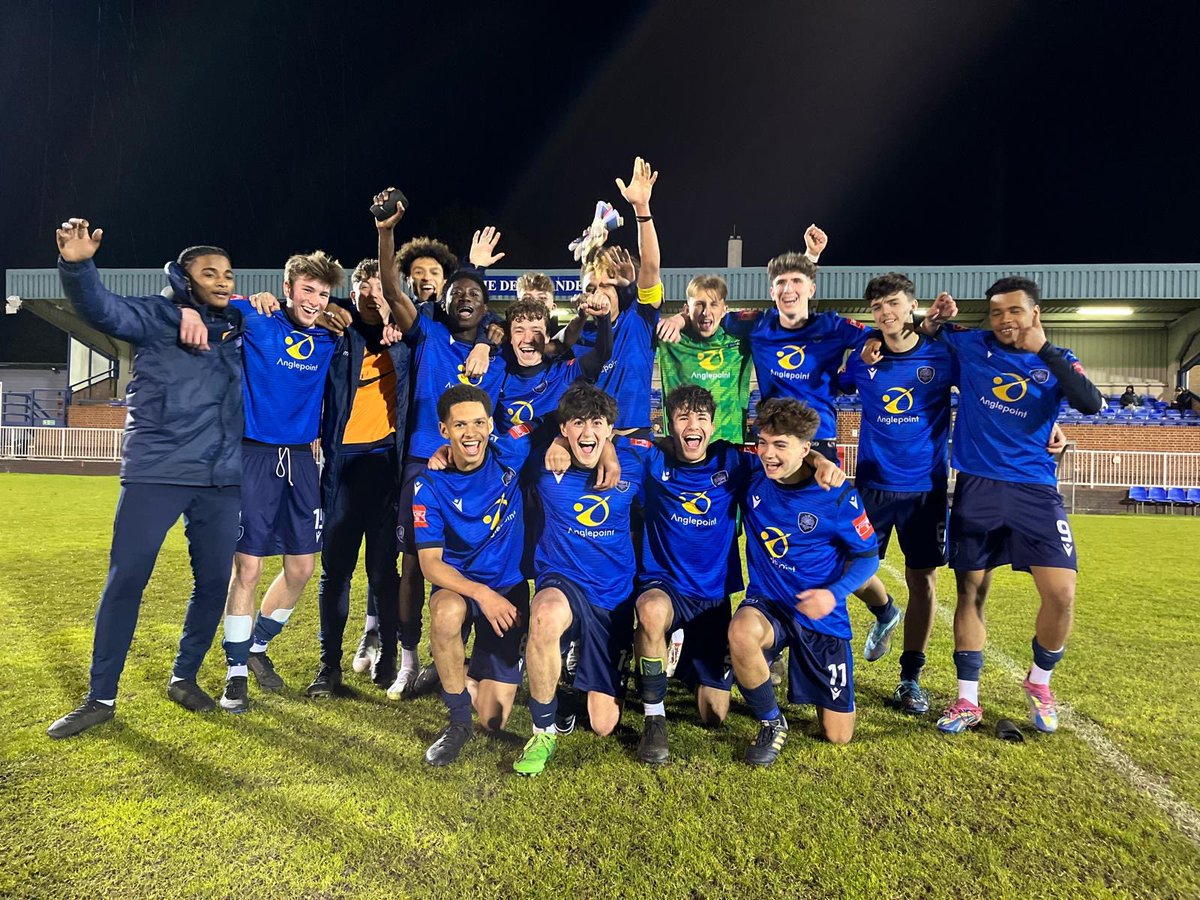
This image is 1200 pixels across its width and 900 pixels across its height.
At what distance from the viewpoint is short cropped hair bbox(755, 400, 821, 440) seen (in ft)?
11.3

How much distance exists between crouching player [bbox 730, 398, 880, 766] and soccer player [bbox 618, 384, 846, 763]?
135 millimetres

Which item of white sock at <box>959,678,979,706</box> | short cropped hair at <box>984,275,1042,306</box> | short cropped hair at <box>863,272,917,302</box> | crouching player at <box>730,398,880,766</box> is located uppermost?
short cropped hair at <box>863,272,917,302</box>

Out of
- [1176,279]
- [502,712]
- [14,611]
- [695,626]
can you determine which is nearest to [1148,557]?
[695,626]

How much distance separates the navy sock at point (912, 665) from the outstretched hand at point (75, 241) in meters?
4.67

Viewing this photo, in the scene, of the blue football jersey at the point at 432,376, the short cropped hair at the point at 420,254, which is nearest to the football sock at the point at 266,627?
the blue football jersey at the point at 432,376

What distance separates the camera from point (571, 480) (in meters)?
3.63

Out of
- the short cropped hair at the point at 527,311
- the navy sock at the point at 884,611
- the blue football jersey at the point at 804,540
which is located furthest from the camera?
the navy sock at the point at 884,611

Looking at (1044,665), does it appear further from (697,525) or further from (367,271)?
(367,271)

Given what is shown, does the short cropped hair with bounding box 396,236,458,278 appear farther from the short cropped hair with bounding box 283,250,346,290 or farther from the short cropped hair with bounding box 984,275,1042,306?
the short cropped hair with bounding box 984,275,1042,306

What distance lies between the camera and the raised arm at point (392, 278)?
376 cm

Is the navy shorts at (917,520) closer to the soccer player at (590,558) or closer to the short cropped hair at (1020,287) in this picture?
the short cropped hair at (1020,287)

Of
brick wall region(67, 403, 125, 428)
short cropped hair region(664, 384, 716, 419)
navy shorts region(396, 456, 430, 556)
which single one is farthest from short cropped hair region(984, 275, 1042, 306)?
brick wall region(67, 403, 125, 428)

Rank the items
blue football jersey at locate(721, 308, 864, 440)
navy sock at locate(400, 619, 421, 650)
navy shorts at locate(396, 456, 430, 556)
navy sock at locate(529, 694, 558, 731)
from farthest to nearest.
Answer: blue football jersey at locate(721, 308, 864, 440) → navy sock at locate(400, 619, 421, 650) → navy shorts at locate(396, 456, 430, 556) → navy sock at locate(529, 694, 558, 731)

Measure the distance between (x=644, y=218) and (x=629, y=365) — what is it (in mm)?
885
